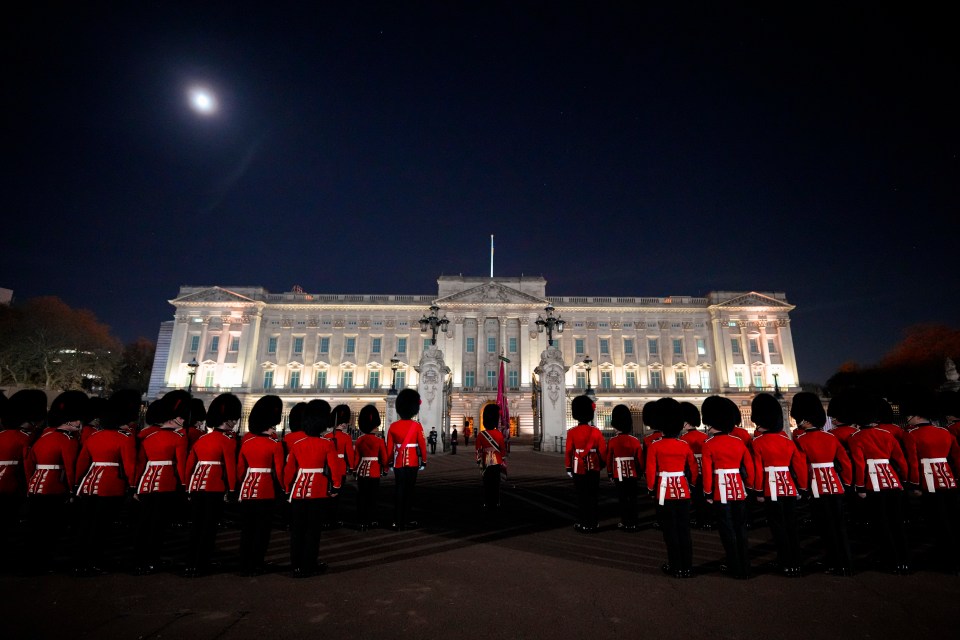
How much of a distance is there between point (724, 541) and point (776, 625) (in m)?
1.42

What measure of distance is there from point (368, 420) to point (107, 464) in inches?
195

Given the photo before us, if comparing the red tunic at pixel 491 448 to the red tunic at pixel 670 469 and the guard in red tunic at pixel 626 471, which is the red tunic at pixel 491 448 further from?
the red tunic at pixel 670 469

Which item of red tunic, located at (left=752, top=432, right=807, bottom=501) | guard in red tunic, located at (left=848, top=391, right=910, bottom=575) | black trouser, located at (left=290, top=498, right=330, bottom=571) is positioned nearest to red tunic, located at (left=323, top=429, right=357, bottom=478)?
black trouser, located at (left=290, top=498, right=330, bottom=571)

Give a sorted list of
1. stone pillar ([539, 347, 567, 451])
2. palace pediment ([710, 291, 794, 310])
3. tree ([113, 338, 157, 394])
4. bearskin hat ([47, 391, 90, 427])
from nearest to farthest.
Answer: bearskin hat ([47, 391, 90, 427])
stone pillar ([539, 347, 567, 451])
palace pediment ([710, 291, 794, 310])
tree ([113, 338, 157, 394])

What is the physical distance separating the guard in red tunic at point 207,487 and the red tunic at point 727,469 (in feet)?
20.6

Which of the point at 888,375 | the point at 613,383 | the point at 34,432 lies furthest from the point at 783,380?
the point at 34,432

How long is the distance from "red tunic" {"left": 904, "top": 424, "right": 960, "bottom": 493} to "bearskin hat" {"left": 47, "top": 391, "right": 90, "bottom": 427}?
12.6 metres

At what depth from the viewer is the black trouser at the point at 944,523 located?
5993 mm

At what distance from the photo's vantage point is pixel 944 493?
6270 mm

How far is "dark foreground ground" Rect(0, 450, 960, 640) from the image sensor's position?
4289 millimetres

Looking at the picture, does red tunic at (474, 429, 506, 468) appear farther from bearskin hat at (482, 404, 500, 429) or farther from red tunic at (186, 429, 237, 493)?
red tunic at (186, 429, 237, 493)

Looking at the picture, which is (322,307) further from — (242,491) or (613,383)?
(242,491)

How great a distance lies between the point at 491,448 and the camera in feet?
33.2

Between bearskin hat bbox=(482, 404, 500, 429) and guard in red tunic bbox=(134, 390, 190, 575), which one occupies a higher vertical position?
bearskin hat bbox=(482, 404, 500, 429)
